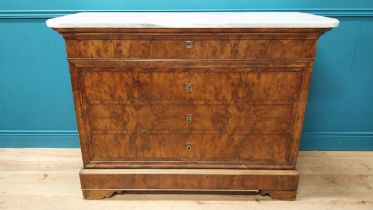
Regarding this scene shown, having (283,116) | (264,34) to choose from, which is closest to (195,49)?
(264,34)

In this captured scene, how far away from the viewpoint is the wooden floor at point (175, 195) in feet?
5.32

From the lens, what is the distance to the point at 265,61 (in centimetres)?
140

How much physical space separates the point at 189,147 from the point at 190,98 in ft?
0.95

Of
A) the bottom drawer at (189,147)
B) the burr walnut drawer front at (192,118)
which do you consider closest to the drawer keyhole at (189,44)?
the burr walnut drawer front at (192,118)

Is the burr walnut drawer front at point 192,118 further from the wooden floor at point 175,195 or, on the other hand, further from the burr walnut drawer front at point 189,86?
the wooden floor at point 175,195

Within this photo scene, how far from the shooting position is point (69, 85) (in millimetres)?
2055

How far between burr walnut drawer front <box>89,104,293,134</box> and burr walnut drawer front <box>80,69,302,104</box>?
0.04 metres

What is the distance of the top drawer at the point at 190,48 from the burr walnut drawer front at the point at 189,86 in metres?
0.08

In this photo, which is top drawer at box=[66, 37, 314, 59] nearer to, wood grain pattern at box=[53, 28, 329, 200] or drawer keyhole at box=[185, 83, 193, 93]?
wood grain pattern at box=[53, 28, 329, 200]

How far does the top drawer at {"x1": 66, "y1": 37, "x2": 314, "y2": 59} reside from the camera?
137 cm

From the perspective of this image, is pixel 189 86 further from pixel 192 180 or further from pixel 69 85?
pixel 69 85

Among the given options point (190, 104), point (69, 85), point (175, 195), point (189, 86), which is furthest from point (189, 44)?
point (69, 85)

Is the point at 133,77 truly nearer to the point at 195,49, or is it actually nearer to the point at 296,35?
the point at 195,49

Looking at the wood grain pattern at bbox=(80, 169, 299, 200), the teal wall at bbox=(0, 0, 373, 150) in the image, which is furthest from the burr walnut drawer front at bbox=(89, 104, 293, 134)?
the teal wall at bbox=(0, 0, 373, 150)
